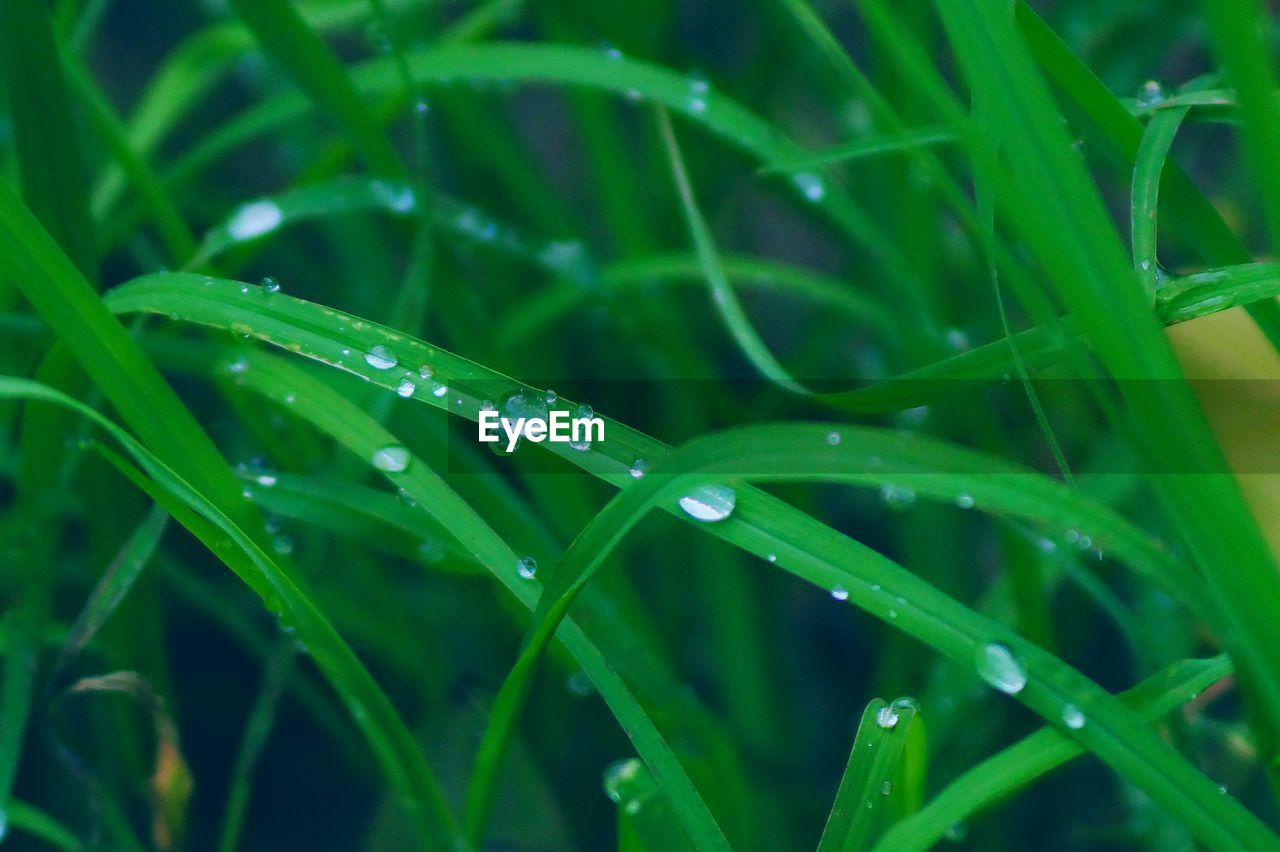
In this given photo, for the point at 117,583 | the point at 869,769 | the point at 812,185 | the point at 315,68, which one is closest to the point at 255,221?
the point at 315,68

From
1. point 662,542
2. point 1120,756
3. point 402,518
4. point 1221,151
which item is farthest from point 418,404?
point 1221,151

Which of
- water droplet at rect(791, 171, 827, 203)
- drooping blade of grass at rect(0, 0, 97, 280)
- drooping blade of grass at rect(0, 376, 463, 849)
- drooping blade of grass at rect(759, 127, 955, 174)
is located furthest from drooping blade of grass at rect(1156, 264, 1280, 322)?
drooping blade of grass at rect(0, 0, 97, 280)

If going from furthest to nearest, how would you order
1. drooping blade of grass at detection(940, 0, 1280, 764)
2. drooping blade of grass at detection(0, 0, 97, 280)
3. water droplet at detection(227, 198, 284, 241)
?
water droplet at detection(227, 198, 284, 241) < drooping blade of grass at detection(0, 0, 97, 280) < drooping blade of grass at detection(940, 0, 1280, 764)

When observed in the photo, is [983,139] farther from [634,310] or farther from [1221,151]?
[1221,151]

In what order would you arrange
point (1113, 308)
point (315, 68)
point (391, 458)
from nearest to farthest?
1. point (1113, 308)
2. point (391, 458)
3. point (315, 68)

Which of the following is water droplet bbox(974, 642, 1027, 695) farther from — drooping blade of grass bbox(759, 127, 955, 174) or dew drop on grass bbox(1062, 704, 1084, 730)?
drooping blade of grass bbox(759, 127, 955, 174)

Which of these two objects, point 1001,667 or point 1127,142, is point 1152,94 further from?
point 1001,667
